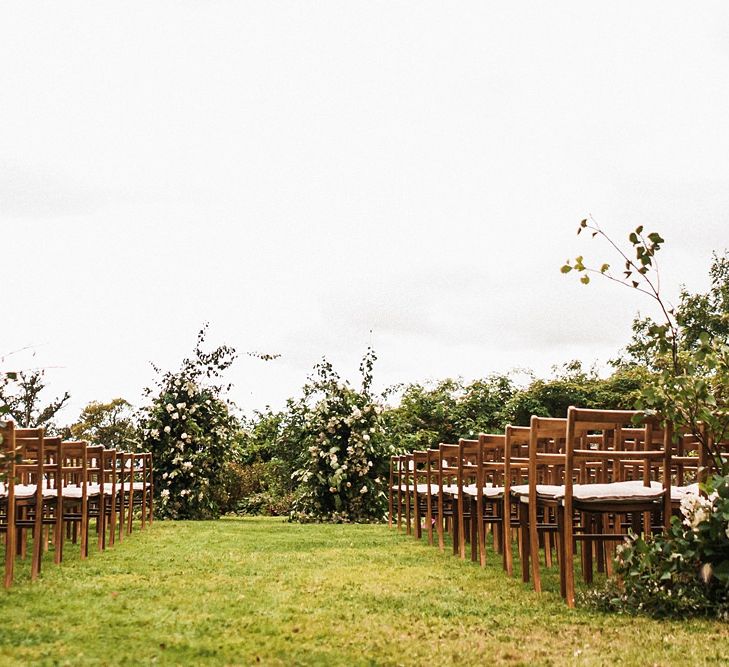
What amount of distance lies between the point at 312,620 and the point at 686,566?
1881 millimetres

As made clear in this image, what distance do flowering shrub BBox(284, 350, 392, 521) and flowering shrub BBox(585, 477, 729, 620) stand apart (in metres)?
7.86

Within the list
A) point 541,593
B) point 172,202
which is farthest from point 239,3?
point 541,593

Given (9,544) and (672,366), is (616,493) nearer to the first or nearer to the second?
(672,366)

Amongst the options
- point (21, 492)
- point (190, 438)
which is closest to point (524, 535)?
point (21, 492)

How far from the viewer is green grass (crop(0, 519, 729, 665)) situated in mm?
3467

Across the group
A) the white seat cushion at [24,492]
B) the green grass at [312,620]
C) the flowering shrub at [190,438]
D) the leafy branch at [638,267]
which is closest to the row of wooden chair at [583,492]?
the green grass at [312,620]

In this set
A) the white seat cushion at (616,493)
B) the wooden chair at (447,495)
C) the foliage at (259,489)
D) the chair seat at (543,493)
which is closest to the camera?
the white seat cushion at (616,493)

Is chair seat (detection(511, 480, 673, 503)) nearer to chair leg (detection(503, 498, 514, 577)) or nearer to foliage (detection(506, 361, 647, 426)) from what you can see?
chair leg (detection(503, 498, 514, 577))

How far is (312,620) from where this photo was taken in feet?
13.7

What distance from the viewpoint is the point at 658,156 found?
35.2ft

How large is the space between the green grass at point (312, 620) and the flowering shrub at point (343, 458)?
5.54 m

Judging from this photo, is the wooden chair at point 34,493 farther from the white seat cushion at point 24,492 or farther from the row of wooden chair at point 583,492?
the row of wooden chair at point 583,492

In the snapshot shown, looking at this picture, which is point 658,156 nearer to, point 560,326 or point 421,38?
point 421,38

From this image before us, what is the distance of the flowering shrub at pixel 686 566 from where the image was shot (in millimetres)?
4219
